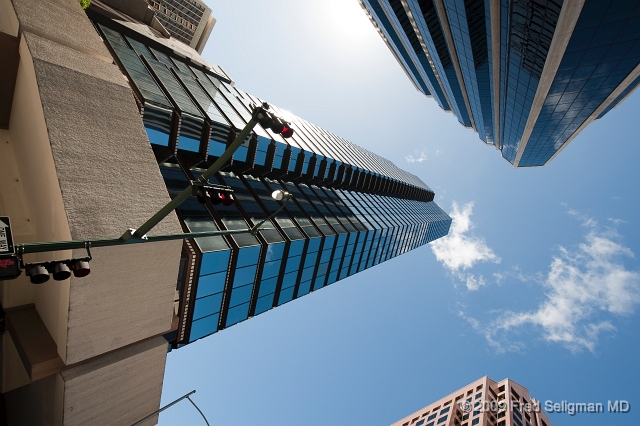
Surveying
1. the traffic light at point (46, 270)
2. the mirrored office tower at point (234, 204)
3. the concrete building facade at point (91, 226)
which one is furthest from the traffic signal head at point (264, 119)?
the mirrored office tower at point (234, 204)

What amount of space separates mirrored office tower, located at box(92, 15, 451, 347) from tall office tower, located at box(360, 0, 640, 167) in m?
23.3

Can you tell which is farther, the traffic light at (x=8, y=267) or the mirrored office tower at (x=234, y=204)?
the mirrored office tower at (x=234, y=204)

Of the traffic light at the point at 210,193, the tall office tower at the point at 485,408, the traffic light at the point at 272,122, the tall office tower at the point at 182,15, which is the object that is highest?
the tall office tower at the point at 182,15

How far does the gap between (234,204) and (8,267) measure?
17.2 metres

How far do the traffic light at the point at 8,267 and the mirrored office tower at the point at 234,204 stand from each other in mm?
11387

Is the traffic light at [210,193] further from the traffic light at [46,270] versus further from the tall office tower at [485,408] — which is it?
the tall office tower at [485,408]

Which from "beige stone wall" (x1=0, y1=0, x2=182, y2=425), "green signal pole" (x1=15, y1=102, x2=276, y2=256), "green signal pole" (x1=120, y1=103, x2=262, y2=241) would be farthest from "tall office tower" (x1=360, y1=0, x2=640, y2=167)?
"beige stone wall" (x1=0, y1=0, x2=182, y2=425)

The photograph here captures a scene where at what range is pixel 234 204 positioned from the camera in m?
21.8

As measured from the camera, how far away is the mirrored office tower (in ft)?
58.3

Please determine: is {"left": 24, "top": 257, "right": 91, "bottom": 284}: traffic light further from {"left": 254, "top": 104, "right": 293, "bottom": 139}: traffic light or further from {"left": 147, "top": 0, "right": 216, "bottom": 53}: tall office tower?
{"left": 147, "top": 0, "right": 216, "bottom": 53}: tall office tower

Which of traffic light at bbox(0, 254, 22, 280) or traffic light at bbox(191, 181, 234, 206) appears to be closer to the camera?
traffic light at bbox(0, 254, 22, 280)

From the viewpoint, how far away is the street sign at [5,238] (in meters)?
4.75

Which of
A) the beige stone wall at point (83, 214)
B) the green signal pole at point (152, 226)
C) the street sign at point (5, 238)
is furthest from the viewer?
the beige stone wall at point (83, 214)

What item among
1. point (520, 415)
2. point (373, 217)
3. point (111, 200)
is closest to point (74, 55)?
point (111, 200)
